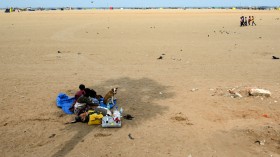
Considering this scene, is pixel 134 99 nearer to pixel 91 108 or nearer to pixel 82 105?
pixel 91 108

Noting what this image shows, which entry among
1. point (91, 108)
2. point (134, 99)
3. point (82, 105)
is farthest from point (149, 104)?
point (82, 105)

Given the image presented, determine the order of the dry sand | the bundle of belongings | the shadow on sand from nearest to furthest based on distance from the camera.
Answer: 1. the dry sand
2. the shadow on sand
3. the bundle of belongings

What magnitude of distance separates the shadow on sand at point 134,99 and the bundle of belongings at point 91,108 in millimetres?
214

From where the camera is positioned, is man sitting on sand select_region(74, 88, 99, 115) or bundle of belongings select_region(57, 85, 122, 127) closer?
bundle of belongings select_region(57, 85, 122, 127)

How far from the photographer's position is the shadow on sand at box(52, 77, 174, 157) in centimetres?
724

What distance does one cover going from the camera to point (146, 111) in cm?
857

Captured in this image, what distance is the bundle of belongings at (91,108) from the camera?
7.64 m

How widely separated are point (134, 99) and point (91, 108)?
1.65 meters

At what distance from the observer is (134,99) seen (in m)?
9.56

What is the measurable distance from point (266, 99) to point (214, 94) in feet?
5.04

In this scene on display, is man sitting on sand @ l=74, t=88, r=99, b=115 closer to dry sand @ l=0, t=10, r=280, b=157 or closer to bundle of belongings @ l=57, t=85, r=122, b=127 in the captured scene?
bundle of belongings @ l=57, t=85, r=122, b=127

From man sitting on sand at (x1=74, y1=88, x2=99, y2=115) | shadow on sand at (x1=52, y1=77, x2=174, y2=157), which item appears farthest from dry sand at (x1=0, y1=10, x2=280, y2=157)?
man sitting on sand at (x1=74, y1=88, x2=99, y2=115)

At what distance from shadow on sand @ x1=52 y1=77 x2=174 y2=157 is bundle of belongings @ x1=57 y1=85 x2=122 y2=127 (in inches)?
8.4

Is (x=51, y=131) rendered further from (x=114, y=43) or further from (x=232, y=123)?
(x=114, y=43)
